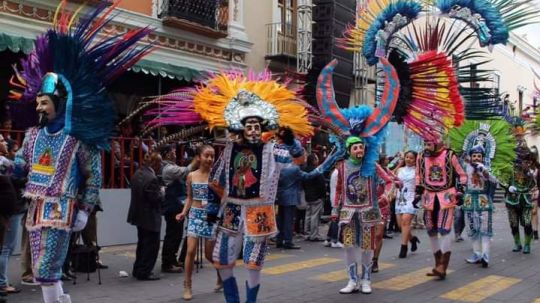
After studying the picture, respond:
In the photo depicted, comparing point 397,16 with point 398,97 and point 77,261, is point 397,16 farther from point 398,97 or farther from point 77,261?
point 77,261

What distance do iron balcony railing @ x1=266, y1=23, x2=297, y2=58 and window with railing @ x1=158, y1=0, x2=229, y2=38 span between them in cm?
181

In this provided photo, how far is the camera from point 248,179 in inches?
233

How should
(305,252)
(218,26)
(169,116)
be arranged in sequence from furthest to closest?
1. (218,26)
2. (305,252)
3. (169,116)

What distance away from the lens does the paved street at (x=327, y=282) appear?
7219mm

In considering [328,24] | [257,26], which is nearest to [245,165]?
[257,26]

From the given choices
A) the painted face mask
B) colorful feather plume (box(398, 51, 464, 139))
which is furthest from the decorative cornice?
the painted face mask

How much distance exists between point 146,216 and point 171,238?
75 centimetres

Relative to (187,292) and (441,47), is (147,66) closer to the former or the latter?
(441,47)

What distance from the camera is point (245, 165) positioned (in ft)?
19.6

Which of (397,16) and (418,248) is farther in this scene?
(418,248)

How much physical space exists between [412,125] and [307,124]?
68.2 inches

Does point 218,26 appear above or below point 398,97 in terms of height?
above

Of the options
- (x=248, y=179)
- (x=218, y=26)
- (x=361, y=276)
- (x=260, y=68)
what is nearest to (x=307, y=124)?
(x=248, y=179)

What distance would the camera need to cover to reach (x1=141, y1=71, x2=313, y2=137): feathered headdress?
602 cm
